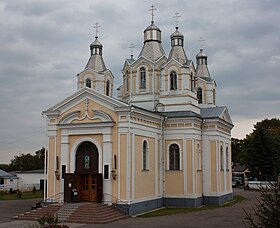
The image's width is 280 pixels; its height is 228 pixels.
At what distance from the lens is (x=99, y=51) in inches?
1336

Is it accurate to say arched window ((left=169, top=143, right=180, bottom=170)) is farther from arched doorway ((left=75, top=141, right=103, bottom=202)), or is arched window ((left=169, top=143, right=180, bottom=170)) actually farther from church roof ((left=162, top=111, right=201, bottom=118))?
arched doorway ((left=75, top=141, right=103, bottom=202))

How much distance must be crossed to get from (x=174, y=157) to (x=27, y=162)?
5687 centimetres

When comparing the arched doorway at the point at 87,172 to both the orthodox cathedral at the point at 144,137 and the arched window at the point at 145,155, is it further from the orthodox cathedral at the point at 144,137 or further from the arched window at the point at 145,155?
the arched window at the point at 145,155

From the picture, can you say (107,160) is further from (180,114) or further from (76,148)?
Result: (180,114)

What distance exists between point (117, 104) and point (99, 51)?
10.8m

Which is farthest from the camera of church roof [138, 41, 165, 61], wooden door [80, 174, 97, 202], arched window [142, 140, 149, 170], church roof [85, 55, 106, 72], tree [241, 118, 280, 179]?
tree [241, 118, 280, 179]

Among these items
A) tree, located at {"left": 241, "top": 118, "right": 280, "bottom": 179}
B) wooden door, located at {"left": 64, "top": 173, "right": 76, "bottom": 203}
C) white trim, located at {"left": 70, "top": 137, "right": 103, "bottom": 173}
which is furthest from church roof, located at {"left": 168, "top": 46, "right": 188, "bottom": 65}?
tree, located at {"left": 241, "top": 118, "right": 280, "bottom": 179}

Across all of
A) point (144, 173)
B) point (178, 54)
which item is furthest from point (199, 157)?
point (178, 54)

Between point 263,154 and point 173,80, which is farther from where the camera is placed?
point 263,154

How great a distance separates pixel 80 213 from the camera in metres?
22.2

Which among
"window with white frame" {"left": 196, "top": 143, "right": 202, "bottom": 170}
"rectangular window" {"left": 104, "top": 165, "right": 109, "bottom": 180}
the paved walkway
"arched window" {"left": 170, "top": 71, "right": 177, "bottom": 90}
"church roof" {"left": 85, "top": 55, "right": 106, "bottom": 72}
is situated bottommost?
the paved walkway

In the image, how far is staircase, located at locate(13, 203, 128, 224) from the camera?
21.6 metres

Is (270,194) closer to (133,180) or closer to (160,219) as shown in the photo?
(160,219)

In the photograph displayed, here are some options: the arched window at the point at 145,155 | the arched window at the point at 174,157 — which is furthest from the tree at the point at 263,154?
the arched window at the point at 145,155
